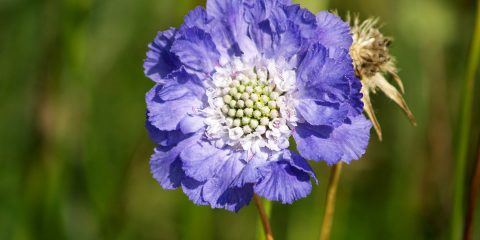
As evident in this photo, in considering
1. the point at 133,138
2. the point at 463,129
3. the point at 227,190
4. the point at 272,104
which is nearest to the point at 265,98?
the point at 272,104

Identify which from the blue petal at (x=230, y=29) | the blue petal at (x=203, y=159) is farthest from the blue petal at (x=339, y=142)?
the blue petal at (x=230, y=29)

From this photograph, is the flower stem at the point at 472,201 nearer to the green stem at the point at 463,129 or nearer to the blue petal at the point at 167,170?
the green stem at the point at 463,129

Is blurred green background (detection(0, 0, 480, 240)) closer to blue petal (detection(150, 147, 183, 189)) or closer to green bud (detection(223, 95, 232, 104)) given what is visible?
green bud (detection(223, 95, 232, 104))

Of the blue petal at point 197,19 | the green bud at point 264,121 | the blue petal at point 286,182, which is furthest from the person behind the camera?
the green bud at point 264,121

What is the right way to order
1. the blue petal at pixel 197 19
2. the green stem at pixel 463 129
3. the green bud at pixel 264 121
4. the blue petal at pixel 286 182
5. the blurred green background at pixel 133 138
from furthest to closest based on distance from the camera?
the blurred green background at pixel 133 138
the green stem at pixel 463 129
the green bud at pixel 264 121
the blue petal at pixel 197 19
the blue petal at pixel 286 182

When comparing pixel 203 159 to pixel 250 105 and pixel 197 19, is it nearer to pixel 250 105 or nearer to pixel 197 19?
pixel 250 105

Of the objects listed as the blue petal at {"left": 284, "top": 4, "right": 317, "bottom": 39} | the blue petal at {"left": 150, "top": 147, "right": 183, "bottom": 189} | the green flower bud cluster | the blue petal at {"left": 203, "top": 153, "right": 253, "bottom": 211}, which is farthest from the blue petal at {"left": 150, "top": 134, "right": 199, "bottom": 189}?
the blue petal at {"left": 284, "top": 4, "right": 317, "bottom": 39}
